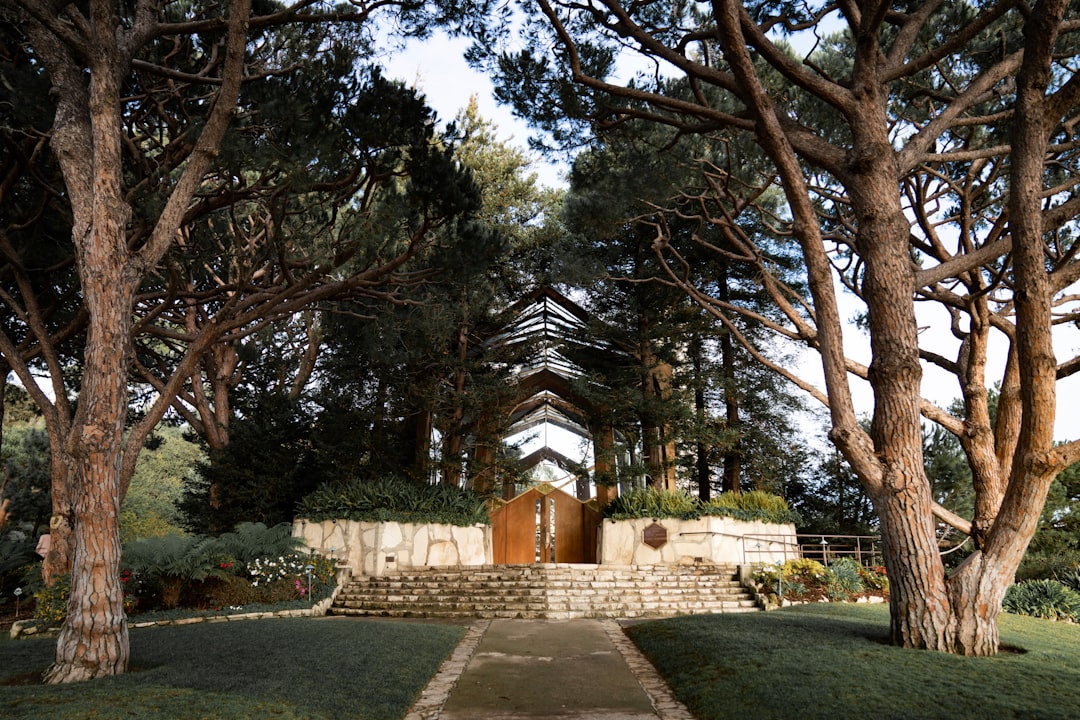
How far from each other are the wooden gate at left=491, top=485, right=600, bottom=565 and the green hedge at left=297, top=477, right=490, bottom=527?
2954 mm

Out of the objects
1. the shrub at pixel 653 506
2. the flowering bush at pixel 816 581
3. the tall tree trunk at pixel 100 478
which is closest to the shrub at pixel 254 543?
the tall tree trunk at pixel 100 478

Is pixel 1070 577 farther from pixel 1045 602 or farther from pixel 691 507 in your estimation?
pixel 691 507

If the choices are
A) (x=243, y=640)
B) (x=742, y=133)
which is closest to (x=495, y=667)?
(x=243, y=640)

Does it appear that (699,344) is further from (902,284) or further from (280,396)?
(902,284)

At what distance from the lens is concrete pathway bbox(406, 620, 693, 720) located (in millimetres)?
5215

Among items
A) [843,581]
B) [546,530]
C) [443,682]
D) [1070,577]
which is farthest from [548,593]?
[1070,577]

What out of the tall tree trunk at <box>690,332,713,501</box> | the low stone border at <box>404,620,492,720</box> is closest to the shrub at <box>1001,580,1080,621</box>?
the tall tree trunk at <box>690,332,713,501</box>

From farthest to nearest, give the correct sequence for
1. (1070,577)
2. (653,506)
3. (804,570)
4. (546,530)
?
(546,530) → (653,506) → (804,570) → (1070,577)

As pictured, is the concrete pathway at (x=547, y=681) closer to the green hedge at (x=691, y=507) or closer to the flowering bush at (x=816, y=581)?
the flowering bush at (x=816, y=581)

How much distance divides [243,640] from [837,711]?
214 inches

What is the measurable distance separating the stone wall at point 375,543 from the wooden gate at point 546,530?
12.0 ft

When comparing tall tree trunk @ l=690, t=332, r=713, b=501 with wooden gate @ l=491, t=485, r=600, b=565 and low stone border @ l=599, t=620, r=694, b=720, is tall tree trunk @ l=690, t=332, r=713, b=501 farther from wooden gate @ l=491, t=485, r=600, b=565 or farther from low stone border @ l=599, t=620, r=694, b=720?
low stone border @ l=599, t=620, r=694, b=720

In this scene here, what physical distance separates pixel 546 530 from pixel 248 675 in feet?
41.5

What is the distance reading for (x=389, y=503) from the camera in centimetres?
1391
